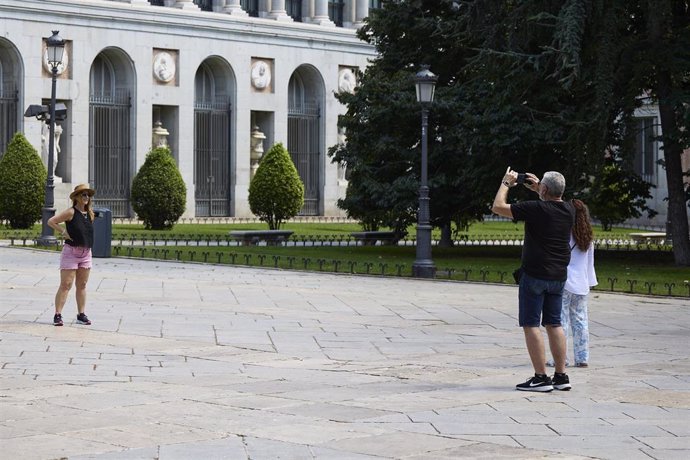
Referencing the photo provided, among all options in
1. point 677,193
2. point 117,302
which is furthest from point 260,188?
point 117,302

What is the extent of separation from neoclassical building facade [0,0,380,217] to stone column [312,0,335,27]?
4 centimetres

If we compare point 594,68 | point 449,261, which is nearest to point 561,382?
point 594,68

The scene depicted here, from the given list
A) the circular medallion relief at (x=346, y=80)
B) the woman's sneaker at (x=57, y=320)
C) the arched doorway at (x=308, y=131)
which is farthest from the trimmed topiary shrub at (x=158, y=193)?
the woman's sneaker at (x=57, y=320)

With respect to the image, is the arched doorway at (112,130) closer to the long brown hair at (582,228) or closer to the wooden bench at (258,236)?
the wooden bench at (258,236)

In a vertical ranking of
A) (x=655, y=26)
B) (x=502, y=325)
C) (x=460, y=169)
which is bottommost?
(x=502, y=325)

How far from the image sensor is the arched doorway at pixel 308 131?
62156 millimetres

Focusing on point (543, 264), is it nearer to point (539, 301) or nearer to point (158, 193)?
point (539, 301)

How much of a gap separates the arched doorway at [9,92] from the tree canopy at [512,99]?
17.6m

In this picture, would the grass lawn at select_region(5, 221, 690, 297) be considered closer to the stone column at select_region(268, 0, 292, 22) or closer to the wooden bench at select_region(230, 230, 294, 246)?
the wooden bench at select_region(230, 230, 294, 246)

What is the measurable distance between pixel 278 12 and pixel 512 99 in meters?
31.4

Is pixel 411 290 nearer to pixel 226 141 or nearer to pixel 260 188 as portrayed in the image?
pixel 260 188

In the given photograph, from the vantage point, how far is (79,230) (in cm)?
1703

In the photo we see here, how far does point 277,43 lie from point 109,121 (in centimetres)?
924

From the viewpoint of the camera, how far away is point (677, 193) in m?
31.0
